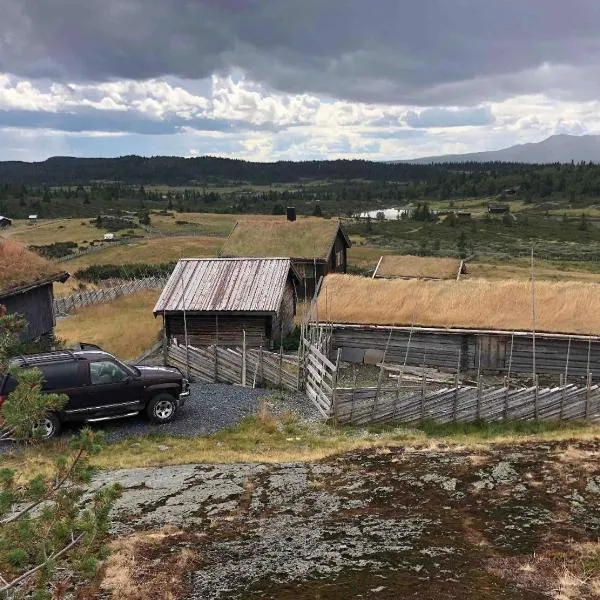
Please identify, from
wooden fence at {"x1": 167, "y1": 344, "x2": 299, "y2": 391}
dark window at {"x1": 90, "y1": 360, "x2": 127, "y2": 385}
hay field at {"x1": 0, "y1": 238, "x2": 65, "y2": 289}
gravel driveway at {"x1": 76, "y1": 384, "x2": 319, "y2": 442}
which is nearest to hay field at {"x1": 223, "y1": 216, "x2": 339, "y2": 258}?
hay field at {"x1": 0, "y1": 238, "x2": 65, "y2": 289}

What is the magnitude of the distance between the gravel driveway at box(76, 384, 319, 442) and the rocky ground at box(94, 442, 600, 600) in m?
2.87

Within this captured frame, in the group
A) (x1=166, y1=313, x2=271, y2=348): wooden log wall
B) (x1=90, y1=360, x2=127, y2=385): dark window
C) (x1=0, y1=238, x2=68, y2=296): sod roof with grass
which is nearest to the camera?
(x1=90, y1=360, x2=127, y2=385): dark window

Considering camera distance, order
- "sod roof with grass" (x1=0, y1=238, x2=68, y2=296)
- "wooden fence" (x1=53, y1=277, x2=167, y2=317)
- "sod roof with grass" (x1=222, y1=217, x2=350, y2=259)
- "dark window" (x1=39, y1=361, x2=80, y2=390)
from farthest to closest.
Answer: "sod roof with grass" (x1=222, y1=217, x2=350, y2=259), "wooden fence" (x1=53, y1=277, x2=167, y2=317), "sod roof with grass" (x1=0, y1=238, x2=68, y2=296), "dark window" (x1=39, y1=361, x2=80, y2=390)

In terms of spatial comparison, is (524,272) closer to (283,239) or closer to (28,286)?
(283,239)

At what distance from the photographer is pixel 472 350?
24266mm

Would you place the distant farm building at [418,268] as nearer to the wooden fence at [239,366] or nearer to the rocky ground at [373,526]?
the wooden fence at [239,366]

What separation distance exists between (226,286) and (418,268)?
1633cm

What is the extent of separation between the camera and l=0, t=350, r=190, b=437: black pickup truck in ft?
52.3

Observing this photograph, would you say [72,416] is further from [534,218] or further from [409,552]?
[534,218]

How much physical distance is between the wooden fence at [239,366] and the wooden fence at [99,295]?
19105mm

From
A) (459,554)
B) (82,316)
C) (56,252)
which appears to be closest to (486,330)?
(459,554)

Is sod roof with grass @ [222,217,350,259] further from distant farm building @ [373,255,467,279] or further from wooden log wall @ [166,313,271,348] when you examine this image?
wooden log wall @ [166,313,271,348]

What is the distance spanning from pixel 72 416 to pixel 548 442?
1205 cm

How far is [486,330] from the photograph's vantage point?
77.8ft
